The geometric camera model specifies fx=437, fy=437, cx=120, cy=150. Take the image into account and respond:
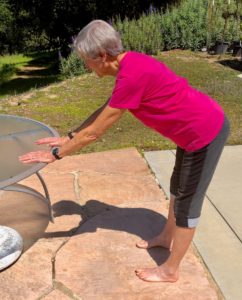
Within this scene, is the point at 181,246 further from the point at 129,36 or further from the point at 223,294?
the point at 129,36

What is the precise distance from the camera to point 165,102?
93.7 inches

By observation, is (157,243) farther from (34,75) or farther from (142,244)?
(34,75)

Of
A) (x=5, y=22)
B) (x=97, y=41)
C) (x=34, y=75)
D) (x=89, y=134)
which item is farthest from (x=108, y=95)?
(x=5, y=22)

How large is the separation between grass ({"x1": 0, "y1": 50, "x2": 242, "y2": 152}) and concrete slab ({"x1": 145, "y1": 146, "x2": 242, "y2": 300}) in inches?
24.3

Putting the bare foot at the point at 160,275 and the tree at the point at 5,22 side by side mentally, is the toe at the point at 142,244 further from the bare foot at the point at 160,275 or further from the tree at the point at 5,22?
the tree at the point at 5,22

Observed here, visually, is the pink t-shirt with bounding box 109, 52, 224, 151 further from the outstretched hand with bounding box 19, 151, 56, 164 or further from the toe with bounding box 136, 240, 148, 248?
the toe with bounding box 136, 240, 148, 248

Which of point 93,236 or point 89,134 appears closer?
point 89,134

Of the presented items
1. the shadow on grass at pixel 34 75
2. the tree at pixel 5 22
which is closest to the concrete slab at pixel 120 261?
the shadow on grass at pixel 34 75

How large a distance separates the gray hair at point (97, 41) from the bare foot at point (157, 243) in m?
1.47

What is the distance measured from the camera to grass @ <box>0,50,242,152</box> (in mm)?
5504

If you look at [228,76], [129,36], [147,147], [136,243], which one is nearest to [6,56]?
[129,36]

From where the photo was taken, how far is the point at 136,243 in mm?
3242

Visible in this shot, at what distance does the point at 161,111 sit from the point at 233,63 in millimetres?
9135

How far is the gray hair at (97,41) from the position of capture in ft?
7.36
